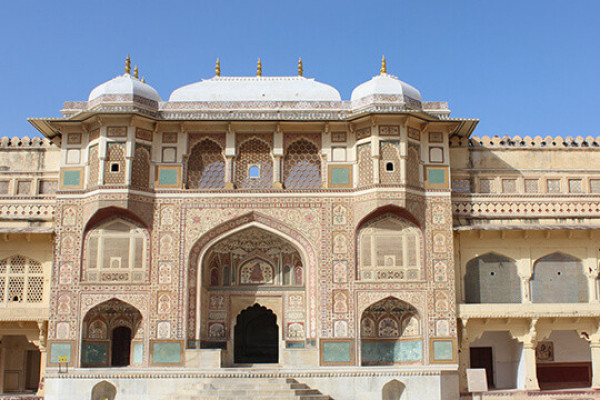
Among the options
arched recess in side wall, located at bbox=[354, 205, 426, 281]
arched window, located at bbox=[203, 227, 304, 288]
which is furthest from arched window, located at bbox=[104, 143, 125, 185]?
arched recess in side wall, located at bbox=[354, 205, 426, 281]

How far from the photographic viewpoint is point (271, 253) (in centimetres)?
1888

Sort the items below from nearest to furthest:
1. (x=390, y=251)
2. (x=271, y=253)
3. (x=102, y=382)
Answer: (x=102, y=382) < (x=390, y=251) < (x=271, y=253)

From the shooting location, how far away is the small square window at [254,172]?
18.4 metres

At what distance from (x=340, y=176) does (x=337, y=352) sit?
13.9 feet

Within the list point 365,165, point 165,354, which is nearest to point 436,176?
point 365,165

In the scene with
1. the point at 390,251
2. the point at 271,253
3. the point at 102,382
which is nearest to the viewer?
the point at 102,382

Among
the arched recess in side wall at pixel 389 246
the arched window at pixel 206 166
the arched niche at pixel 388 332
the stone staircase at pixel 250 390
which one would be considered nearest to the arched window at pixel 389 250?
the arched recess in side wall at pixel 389 246

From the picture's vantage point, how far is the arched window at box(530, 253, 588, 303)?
18406 millimetres

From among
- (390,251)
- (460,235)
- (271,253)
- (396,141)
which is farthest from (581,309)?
(271,253)

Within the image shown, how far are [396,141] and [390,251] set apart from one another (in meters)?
2.66

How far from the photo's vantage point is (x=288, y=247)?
18.7 metres

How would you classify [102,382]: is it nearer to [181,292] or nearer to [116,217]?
[181,292]

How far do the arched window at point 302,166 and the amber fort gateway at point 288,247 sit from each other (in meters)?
0.03

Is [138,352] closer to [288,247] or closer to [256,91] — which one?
[288,247]
